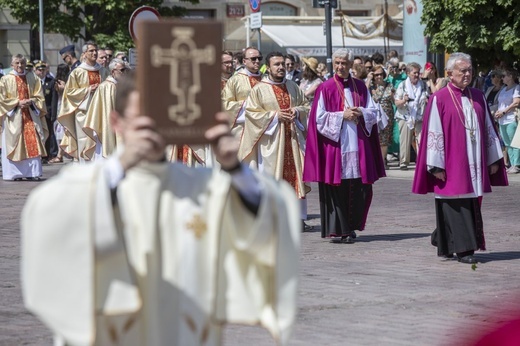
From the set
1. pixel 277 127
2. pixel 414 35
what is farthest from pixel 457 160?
pixel 414 35

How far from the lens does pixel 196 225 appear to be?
416 cm

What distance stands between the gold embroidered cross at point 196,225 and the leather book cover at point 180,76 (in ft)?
0.97

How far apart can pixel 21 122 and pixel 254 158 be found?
8.10 metres

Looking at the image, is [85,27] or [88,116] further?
[85,27]

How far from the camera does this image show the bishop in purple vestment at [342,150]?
1238cm

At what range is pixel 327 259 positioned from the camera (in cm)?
1114

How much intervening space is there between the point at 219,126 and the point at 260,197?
31 centimetres

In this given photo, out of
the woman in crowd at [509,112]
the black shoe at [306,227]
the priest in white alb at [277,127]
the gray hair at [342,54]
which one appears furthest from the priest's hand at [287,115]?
the woman in crowd at [509,112]

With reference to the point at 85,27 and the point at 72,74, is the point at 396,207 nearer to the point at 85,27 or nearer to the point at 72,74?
the point at 72,74

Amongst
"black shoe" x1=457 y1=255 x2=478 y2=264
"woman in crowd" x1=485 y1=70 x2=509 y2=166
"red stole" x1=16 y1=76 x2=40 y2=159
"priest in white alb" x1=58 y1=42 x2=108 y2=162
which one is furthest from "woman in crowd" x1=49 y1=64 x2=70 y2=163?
"black shoe" x1=457 y1=255 x2=478 y2=264

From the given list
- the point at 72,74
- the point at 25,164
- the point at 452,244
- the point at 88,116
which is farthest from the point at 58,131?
the point at 452,244

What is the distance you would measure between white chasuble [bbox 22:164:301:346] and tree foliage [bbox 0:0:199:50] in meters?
31.0

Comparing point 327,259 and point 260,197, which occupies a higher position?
point 260,197

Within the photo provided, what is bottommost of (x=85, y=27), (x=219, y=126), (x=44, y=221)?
(x=44, y=221)
